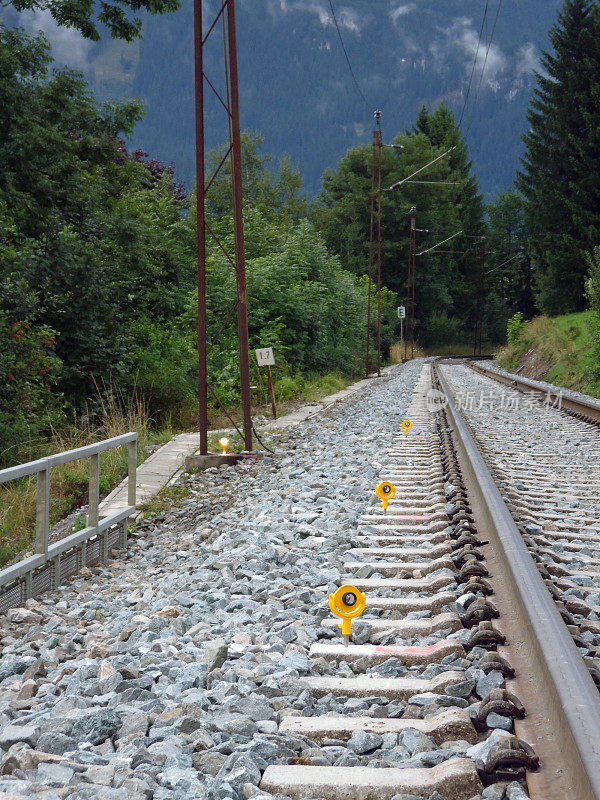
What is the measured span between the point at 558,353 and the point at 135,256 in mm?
13531

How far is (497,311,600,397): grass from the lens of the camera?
19.6 m

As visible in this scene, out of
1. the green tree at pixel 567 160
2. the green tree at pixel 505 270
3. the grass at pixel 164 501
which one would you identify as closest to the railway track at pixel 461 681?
the grass at pixel 164 501

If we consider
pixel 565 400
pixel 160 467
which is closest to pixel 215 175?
pixel 160 467

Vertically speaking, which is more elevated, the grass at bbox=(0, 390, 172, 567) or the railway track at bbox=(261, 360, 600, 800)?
the railway track at bbox=(261, 360, 600, 800)

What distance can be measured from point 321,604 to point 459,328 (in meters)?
70.1

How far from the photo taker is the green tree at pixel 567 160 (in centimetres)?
3062

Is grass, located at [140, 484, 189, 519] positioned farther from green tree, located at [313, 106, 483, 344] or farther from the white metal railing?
green tree, located at [313, 106, 483, 344]

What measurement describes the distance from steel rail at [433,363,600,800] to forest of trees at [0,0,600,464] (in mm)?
7659

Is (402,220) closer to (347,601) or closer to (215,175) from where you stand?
(215,175)

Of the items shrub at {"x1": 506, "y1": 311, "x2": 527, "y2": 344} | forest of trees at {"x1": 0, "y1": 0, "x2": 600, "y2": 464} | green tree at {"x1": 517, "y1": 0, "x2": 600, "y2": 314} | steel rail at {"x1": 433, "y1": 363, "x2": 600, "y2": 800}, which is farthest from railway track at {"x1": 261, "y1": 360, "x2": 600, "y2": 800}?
shrub at {"x1": 506, "y1": 311, "x2": 527, "y2": 344}

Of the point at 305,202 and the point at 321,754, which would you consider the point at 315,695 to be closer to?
the point at 321,754

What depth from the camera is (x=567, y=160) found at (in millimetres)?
32531

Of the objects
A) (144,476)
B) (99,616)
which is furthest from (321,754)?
(144,476)

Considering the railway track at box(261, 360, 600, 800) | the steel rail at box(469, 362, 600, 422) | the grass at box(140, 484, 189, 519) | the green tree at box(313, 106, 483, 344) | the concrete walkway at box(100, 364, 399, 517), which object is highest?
the green tree at box(313, 106, 483, 344)
